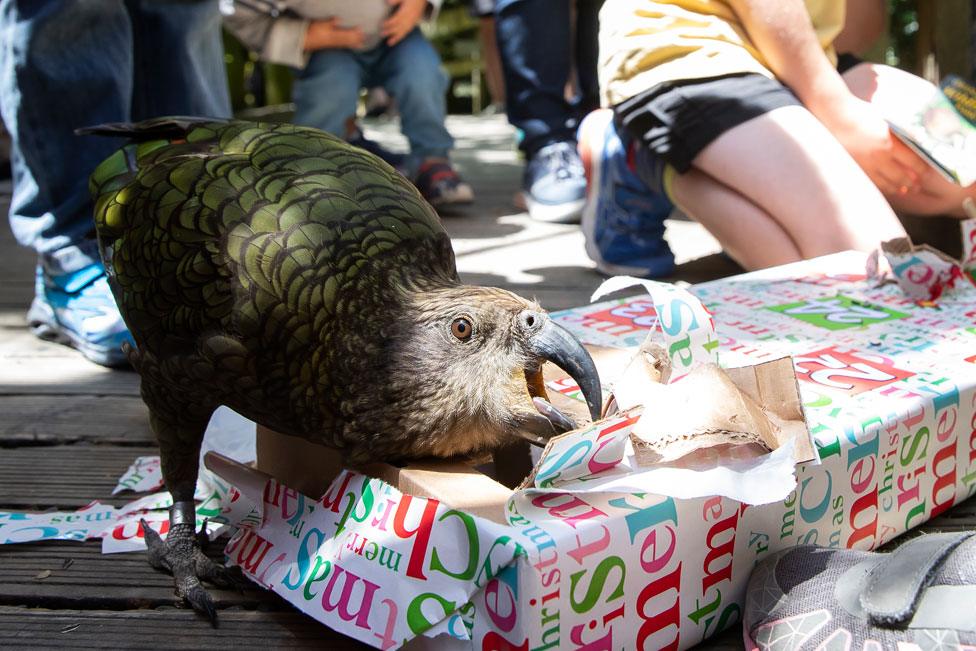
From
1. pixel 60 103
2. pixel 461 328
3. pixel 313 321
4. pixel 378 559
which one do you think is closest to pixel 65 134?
pixel 60 103

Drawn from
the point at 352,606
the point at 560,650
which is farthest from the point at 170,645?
the point at 560,650

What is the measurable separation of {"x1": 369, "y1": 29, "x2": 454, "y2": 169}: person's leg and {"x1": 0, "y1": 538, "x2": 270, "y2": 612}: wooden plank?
2.97 metres

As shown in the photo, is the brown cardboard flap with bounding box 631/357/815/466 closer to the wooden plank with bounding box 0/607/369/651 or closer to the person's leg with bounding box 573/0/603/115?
the wooden plank with bounding box 0/607/369/651

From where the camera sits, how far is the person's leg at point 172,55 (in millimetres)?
2463

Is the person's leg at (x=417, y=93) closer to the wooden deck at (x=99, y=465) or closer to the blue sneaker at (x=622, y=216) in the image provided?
the wooden deck at (x=99, y=465)

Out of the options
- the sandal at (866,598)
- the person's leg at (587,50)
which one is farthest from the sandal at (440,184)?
the sandal at (866,598)

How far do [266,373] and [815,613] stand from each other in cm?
69

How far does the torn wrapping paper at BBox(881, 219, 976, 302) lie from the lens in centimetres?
180

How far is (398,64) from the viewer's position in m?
4.17

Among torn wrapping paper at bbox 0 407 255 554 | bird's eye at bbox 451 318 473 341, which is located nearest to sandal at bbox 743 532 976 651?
bird's eye at bbox 451 318 473 341

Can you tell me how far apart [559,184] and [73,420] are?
2224 mm

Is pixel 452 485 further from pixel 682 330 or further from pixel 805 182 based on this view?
pixel 805 182

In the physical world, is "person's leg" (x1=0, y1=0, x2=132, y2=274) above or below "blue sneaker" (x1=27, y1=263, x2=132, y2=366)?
above

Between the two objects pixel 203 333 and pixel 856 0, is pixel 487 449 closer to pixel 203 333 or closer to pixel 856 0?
pixel 203 333
